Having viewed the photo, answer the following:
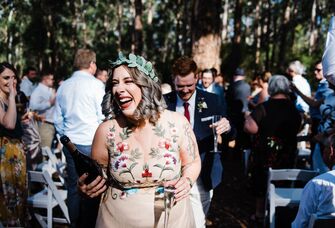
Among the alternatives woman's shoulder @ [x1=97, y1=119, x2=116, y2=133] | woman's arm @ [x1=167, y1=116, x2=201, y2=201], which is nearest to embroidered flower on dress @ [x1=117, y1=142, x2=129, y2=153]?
woman's shoulder @ [x1=97, y1=119, x2=116, y2=133]

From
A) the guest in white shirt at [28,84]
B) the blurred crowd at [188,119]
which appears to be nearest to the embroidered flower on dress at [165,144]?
the blurred crowd at [188,119]

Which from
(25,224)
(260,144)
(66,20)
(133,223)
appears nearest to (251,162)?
(260,144)

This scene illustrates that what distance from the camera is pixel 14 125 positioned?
14.4 ft

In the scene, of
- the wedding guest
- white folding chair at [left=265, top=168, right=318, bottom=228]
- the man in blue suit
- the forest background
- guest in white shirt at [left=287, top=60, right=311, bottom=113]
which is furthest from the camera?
the forest background

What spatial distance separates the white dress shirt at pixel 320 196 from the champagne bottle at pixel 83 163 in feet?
5.15

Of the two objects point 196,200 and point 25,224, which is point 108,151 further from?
point 25,224

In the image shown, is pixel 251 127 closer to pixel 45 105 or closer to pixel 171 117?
pixel 171 117

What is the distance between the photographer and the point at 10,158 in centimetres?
460

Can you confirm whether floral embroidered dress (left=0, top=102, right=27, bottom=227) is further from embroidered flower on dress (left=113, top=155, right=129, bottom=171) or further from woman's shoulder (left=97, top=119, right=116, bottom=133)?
embroidered flower on dress (left=113, top=155, right=129, bottom=171)

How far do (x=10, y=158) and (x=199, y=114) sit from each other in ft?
7.04

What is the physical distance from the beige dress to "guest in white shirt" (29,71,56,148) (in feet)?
20.1

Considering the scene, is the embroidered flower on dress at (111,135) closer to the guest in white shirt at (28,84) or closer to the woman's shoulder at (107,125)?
the woman's shoulder at (107,125)

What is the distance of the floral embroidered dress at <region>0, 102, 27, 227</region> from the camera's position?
453 centimetres

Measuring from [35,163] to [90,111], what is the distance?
271 centimetres
